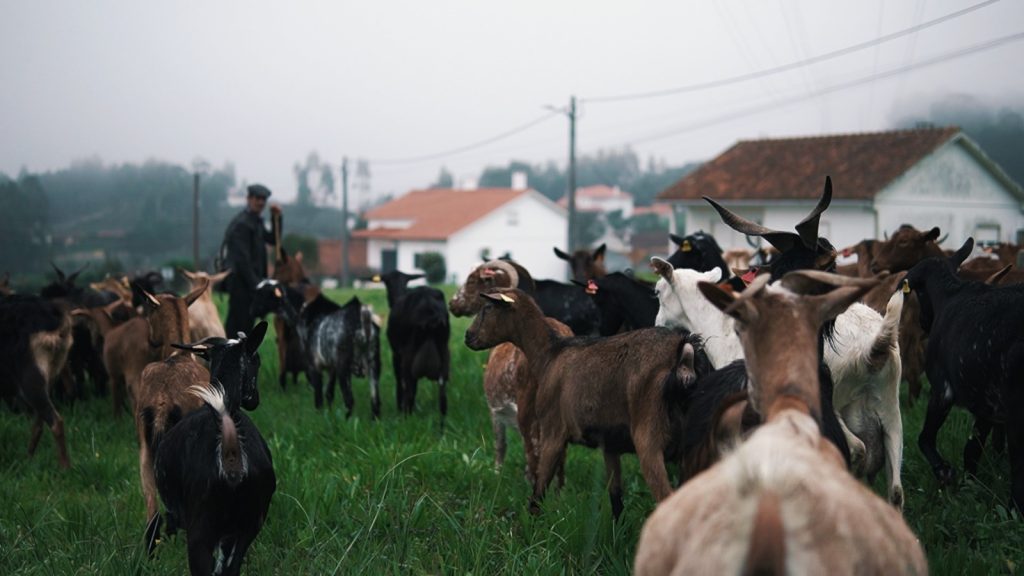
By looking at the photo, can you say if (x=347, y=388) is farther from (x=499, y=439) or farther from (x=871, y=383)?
(x=871, y=383)

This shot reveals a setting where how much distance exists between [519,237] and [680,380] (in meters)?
50.2

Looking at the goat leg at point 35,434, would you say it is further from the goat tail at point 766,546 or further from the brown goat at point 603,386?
the goat tail at point 766,546

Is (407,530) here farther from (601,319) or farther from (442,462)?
(601,319)

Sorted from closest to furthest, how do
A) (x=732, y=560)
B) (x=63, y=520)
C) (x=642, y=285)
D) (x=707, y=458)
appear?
(x=732, y=560) → (x=707, y=458) → (x=63, y=520) → (x=642, y=285)

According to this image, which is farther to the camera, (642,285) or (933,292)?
(642,285)

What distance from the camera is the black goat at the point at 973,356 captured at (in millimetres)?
5969

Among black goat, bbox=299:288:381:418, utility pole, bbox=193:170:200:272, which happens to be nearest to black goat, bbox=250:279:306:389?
black goat, bbox=299:288:381:418

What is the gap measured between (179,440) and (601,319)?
4731 millimetres

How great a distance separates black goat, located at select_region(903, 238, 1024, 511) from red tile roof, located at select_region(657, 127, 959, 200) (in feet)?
71.1

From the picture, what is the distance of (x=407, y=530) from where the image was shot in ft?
20.2

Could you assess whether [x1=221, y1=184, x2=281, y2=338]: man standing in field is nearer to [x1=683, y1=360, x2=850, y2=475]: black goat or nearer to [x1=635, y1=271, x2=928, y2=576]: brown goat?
[x1=683, y1=360, x2=850, y2=475]: black goat

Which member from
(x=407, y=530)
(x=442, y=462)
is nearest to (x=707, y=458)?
(x=407, y=530)

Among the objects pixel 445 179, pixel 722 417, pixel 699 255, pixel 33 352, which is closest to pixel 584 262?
pixel 699 255

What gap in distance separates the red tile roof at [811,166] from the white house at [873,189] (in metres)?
0.03
